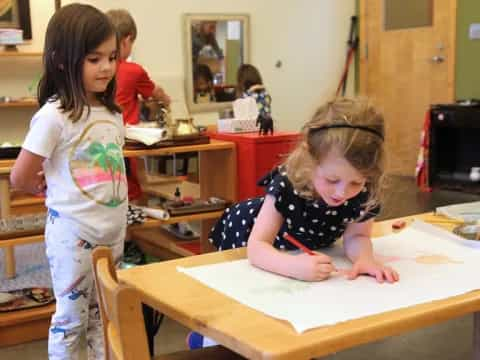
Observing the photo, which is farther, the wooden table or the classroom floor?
the classroom floor

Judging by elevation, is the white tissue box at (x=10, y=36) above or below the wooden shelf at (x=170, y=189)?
above

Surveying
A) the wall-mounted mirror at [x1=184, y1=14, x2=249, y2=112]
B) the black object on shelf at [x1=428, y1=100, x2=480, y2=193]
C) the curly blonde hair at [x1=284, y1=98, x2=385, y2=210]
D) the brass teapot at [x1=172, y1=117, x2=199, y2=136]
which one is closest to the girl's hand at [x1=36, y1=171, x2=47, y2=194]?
the curly blonde hair at [x1=284, y1=98, x2=385, y2=210]

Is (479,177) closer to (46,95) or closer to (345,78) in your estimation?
(345,78)

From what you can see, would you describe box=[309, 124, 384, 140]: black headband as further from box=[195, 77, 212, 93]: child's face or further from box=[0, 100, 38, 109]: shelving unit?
box=[195, 77, 212, 93]: child's face

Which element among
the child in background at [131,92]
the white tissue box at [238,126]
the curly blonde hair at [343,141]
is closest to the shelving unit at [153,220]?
the white tissue box at [238,126]

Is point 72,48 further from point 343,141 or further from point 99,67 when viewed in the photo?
point 343,141

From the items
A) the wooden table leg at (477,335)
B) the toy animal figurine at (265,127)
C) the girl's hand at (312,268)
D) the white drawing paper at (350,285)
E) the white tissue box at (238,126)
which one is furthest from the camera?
the white tissue box at (238,126)

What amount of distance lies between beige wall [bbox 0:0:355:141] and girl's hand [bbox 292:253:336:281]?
14.6ft

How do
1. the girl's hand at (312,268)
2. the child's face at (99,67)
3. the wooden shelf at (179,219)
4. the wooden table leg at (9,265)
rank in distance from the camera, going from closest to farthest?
the girl's hand at (312,268)
the child's face at (99,67)
the wooden shelf at (179,219)
the wooden table leg at (9,265)

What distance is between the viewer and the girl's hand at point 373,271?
112 cm

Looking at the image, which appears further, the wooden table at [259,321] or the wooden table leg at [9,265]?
the wooden table leg at [9,265]

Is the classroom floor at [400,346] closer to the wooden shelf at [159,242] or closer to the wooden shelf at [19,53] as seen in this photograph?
the wooden shelf at [159,242]

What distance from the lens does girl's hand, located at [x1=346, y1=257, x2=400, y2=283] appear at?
1.12 meters

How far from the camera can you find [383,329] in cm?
91
